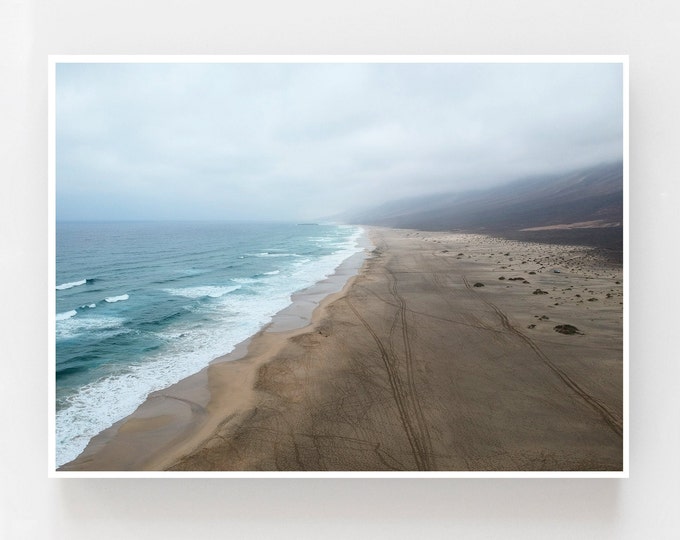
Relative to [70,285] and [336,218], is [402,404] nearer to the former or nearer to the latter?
[336,218]

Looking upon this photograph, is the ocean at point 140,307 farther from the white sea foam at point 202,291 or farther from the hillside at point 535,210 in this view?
the hillside at point 535,210

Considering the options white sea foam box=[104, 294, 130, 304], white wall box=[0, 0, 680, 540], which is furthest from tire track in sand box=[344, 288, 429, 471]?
white sea foam box=[104, 294, 130, 304]

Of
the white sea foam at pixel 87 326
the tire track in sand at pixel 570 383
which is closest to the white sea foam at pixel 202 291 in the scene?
the white sea foam at pixel 87 326

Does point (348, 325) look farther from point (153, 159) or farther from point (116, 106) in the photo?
point (116, 106)

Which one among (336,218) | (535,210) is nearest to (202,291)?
(336,218)

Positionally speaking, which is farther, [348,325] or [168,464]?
[348,325]
